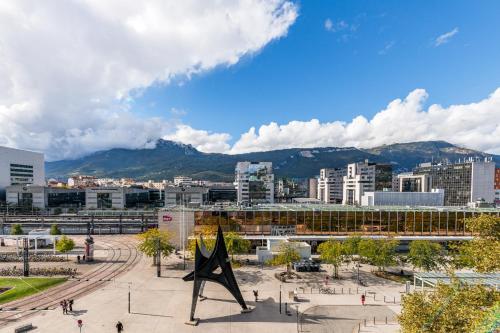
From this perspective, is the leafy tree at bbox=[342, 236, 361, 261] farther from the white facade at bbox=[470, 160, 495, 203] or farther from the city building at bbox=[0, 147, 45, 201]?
the city building at bbox=[0, 147, 45, 201]

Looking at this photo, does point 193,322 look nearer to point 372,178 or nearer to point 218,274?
point 218,274

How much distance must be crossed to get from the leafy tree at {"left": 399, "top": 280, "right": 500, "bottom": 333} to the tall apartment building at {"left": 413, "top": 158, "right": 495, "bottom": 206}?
561 ft

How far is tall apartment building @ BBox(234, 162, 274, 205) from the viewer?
152750 mm

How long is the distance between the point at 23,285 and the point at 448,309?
57.1 meters

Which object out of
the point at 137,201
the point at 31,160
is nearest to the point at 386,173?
the point at 137,201

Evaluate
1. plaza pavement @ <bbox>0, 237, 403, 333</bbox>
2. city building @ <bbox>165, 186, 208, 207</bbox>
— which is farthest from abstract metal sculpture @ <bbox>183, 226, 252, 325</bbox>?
city building @ <bbox>165, 186, 208, 207</bbox>

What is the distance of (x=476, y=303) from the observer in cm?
2017

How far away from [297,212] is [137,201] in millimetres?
126930

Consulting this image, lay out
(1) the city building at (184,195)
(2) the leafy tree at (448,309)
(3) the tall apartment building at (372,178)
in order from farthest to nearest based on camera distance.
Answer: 1. (3) the tall apartment building at (372,178)
2. (1) the city building at (184,195)
3. (2) the leafy tree at (448,309)

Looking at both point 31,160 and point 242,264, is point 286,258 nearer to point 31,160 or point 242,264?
point 242,264

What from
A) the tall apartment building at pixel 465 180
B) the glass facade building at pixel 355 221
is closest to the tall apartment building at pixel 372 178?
the tall apartment building at pixel 465 180

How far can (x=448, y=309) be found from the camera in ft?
67.2

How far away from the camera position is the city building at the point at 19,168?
16425 cm

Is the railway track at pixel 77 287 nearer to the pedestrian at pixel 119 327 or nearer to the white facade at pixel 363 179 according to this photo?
the pedestrian at pixel 119 327
